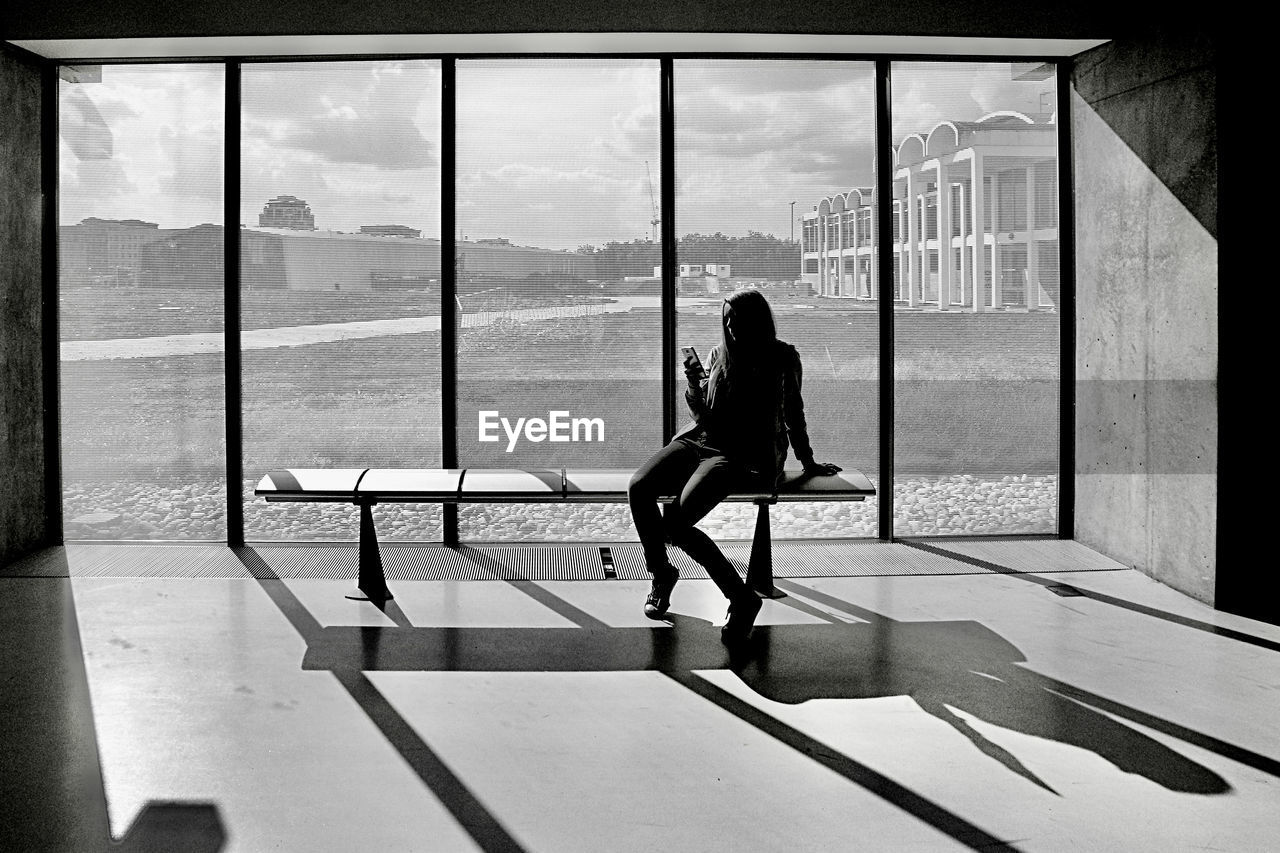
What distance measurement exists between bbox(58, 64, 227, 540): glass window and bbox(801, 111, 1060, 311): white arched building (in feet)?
12.0

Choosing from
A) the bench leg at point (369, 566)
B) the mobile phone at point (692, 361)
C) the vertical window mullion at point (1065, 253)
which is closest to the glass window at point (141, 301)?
the bench leg at point (369, 566)

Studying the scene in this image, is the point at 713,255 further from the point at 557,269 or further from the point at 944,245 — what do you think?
the point at 944,245

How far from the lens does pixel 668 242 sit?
24.0ft

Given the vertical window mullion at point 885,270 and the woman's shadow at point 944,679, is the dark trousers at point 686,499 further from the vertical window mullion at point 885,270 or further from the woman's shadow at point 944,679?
the vertical window mullion at point 885,270

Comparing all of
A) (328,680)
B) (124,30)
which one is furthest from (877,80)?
(328,680)

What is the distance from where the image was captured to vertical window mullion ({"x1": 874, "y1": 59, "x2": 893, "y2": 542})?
7371 mm

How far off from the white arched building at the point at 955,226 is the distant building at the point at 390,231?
235 cm

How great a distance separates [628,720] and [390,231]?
4.01 m

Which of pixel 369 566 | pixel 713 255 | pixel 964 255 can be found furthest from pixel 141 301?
pixel 964 255

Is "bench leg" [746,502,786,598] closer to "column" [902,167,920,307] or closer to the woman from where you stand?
the woman

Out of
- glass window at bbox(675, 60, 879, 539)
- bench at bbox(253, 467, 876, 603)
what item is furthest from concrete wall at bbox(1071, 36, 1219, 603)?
bench at bbox(253, 467, 876, 603)

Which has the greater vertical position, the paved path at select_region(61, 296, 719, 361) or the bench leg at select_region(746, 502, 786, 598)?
the paved path at select_region(61, 296, 719, 361)

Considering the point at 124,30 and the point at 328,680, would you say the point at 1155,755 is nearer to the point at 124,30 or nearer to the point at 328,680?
the point at 328,680

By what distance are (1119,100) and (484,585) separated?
441 centimetres
